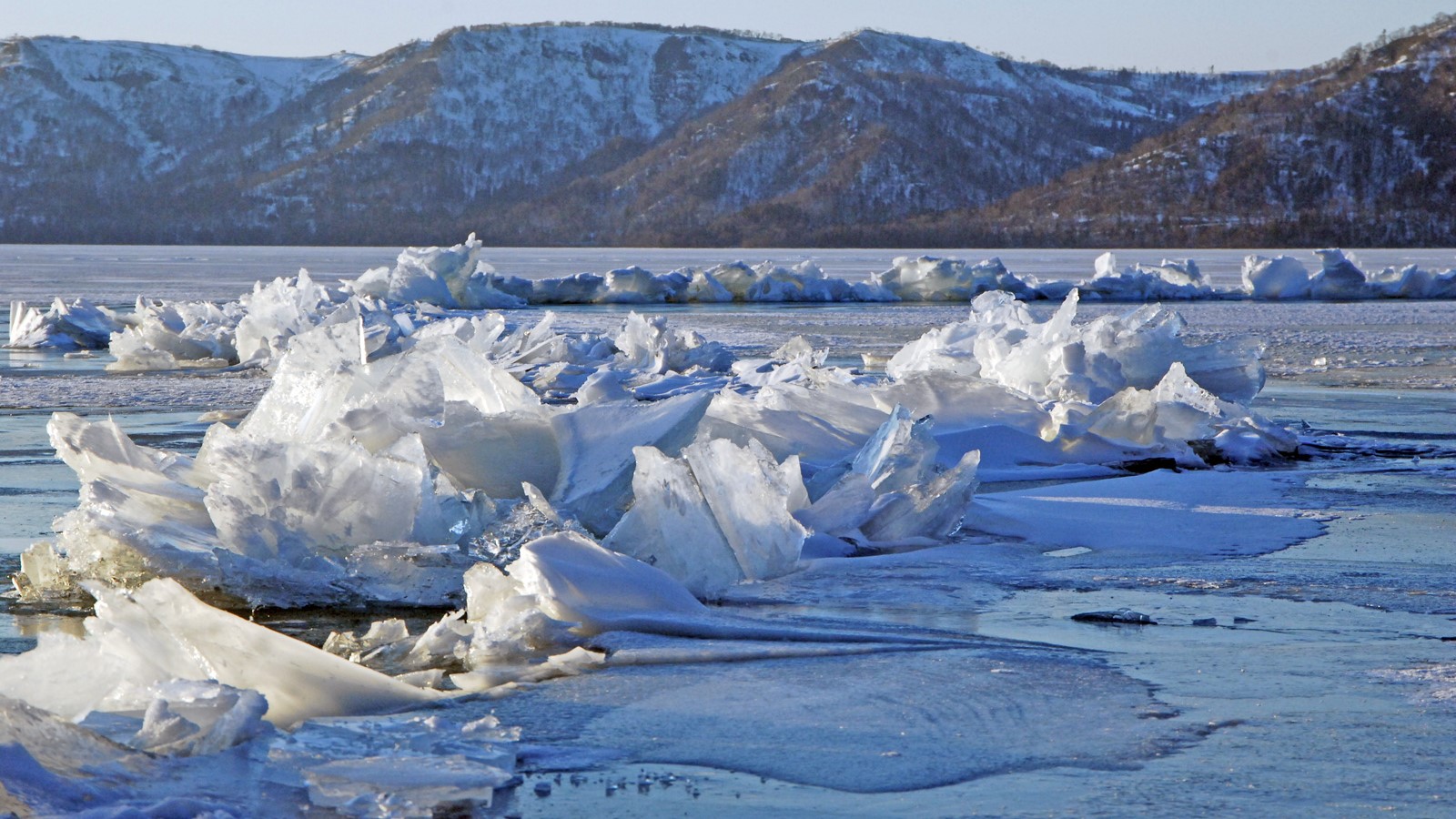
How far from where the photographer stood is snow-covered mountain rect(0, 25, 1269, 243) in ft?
395

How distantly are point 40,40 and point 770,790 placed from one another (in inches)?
8387

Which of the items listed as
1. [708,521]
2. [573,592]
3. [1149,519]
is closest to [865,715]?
[573,592]

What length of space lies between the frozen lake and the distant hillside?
3000 inches

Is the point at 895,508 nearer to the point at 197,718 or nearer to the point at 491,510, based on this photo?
the point at 491,510

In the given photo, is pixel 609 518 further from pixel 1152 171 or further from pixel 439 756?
pixel 1152 171

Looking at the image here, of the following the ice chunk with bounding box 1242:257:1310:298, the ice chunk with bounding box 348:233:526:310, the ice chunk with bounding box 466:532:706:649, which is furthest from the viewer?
the ice chunk with bounding box 1242:257:1310:298

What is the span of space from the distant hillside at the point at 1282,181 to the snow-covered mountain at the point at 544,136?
18.1 meters

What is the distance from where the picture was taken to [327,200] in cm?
13875

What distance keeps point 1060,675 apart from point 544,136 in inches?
6141

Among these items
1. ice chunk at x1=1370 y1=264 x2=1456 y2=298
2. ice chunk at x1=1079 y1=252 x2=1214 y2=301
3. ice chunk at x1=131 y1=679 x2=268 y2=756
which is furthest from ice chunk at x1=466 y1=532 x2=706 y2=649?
ice chunk at x1=1370 y1=264 x2=1456 y2=298

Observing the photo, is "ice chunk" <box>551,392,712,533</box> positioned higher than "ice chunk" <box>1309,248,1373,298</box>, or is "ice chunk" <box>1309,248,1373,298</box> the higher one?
"ice chunk" <box>551,392,712,533</box>

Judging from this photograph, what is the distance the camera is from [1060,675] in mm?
2979

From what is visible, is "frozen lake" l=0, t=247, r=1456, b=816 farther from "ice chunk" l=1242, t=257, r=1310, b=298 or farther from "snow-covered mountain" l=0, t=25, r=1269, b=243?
→ "snow-covered mountain" l=0, t=25, r=1269, b=243

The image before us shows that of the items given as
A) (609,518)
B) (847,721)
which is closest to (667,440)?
(609,518)
